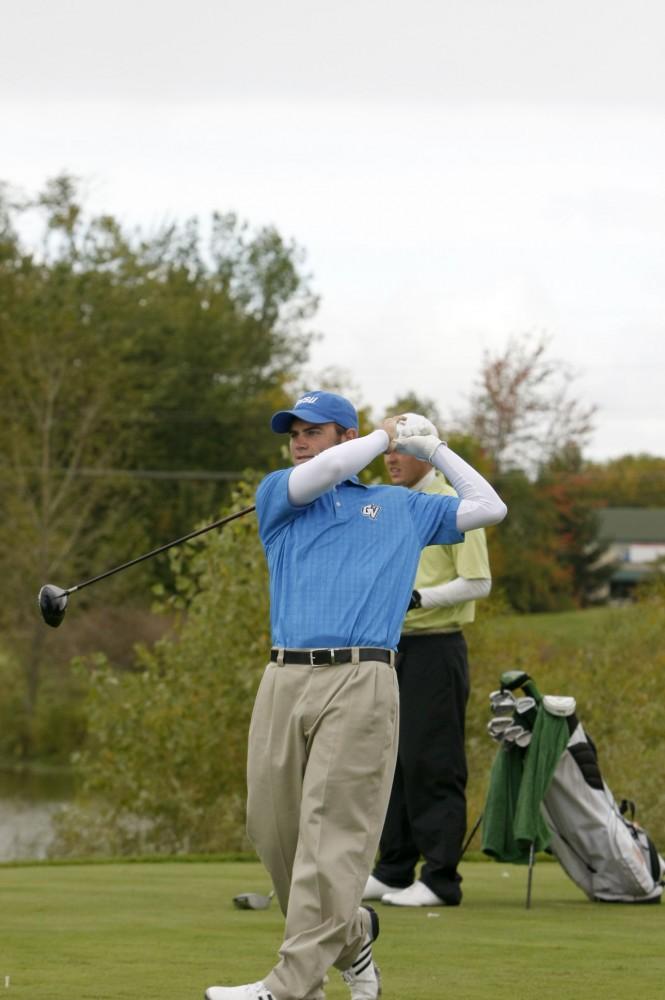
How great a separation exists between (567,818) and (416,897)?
2.50 feet

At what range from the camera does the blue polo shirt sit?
4754 mm

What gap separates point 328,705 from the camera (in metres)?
4.69

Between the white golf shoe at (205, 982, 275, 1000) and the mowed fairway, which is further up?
the white golf shoe at (205, 982, 275, 1000)

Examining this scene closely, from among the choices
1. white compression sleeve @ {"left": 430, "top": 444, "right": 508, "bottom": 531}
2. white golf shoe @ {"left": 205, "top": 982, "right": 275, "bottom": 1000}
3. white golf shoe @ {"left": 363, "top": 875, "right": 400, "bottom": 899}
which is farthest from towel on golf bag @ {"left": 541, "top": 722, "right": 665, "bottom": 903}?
white golf shoe @ {"left": 205, "top": 982, "right": 275, "bottom": 1000}

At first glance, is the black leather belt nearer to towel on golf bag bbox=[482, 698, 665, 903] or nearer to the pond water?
towel on golf bag bbox=[482, 698, 665, 903]

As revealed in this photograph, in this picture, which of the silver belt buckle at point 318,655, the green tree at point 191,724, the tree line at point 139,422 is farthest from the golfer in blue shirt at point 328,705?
the tree line at point 139,422

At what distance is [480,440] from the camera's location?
2030 inches

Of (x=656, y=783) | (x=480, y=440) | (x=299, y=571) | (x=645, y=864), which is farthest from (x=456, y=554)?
(x=480, y=440)

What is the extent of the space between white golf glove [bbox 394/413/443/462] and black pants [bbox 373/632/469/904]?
202 centimetres

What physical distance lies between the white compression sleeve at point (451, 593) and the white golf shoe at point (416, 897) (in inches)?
46.7

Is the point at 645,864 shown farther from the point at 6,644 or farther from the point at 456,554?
the point at 6,644

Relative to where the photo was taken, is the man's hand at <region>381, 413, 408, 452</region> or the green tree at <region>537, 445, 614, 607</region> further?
the green tree at <region>537, 445, 614, 607</region>

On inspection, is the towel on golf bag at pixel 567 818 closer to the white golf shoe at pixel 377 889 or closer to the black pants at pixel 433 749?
the black pants at pixel 433 749

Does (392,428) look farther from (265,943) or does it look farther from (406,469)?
(265,943)
